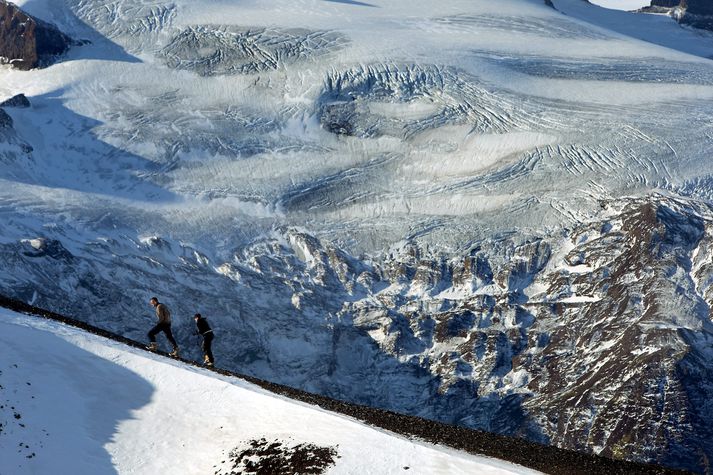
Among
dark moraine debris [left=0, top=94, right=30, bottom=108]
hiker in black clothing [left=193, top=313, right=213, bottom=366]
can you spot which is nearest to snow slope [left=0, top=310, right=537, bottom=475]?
hiker in black clothing [left=193, top=313, right=213, bottom=366]

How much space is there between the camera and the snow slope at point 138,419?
1742 inches

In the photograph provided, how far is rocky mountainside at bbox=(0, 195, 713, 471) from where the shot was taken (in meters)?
159

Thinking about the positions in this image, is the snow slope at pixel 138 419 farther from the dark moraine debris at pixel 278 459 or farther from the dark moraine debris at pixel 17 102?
the dark moraine debris at pixel 17 102

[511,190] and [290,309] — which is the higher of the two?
[511,190]

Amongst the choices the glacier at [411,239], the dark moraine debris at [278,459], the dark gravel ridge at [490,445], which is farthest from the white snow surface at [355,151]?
the dark moraine debris at [278,459]

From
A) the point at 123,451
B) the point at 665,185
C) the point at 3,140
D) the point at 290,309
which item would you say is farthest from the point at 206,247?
the point at 123,451

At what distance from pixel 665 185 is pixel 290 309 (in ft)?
169

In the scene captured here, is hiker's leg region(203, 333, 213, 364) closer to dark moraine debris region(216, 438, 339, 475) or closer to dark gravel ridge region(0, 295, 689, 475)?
dark gravel ridge region(0, 295, 689, 475)

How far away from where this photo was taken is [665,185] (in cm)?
17700

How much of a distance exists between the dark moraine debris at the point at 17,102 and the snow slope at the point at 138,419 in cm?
13925

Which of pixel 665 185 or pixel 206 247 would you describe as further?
pixel 665 185

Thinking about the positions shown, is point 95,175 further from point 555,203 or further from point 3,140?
point 555,203

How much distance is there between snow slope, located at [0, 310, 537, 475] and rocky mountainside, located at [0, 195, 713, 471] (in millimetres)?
104188

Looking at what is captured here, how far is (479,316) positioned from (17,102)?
233 ft
